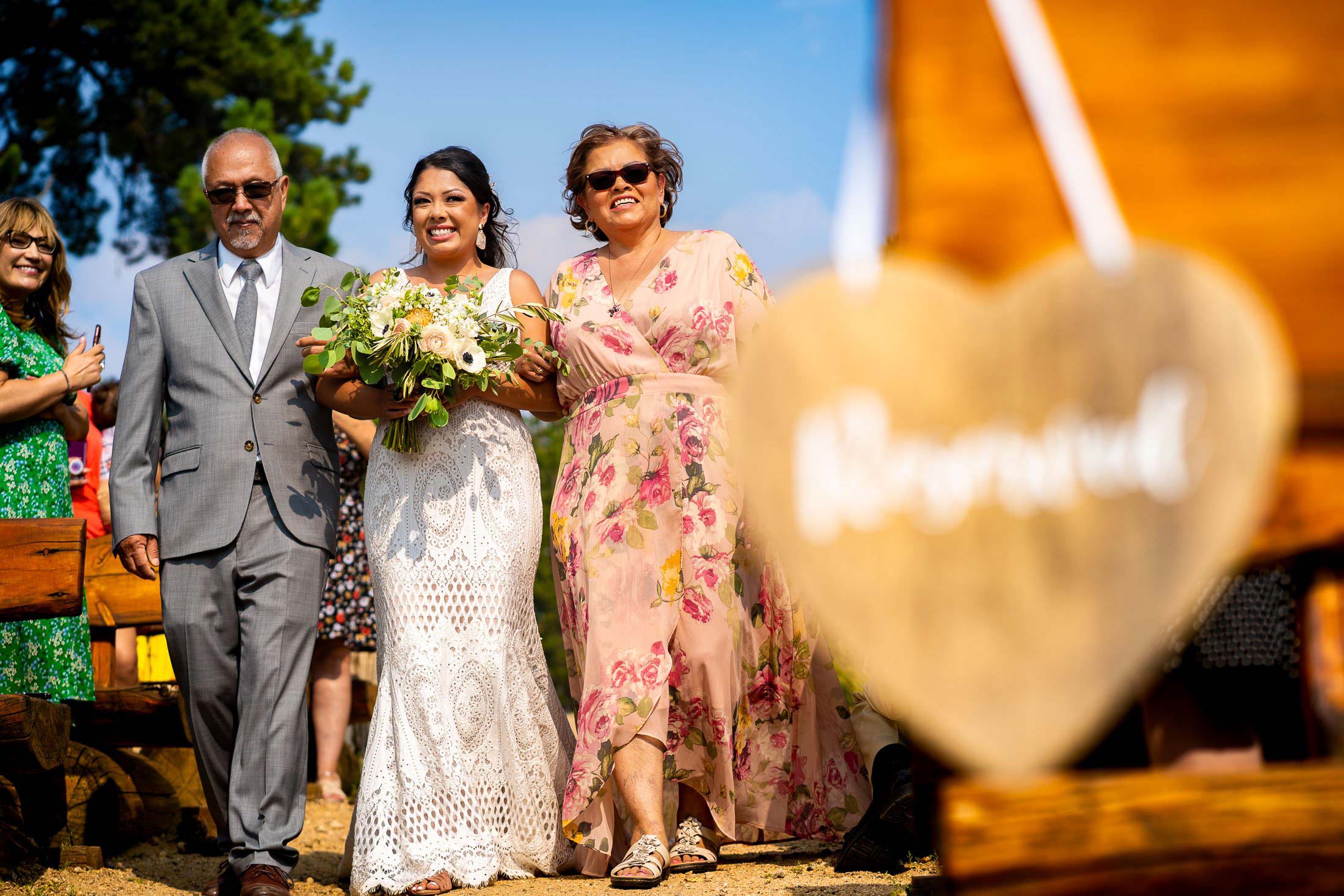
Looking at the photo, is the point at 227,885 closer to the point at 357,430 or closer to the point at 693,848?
the point at 693,848

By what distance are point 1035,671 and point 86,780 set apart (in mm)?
5459

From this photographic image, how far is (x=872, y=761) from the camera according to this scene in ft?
15.9

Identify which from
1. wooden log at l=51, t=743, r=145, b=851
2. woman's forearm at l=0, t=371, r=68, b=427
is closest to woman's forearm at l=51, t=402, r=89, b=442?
woman's forearm at l=0, t=371, r=68, b=427

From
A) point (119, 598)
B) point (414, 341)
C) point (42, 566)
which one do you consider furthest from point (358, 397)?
point (119, 598)

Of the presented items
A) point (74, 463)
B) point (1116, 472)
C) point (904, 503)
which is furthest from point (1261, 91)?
point (74, 463)

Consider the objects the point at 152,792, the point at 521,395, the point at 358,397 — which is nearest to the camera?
the point at 358,397

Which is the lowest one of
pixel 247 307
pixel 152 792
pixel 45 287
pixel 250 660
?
pixel 152 792

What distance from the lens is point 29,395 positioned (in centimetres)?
519

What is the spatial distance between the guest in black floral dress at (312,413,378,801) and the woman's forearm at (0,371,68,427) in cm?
206

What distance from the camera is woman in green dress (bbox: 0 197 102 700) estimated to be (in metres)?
5.18

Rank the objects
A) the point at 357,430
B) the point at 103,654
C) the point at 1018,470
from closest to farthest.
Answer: the point at 1018,470 → the point at 103,654 → the point at 357,430

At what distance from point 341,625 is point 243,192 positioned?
311cm

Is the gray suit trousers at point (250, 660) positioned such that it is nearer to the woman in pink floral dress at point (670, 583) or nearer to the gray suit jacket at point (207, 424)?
the gray suit jacket at point (207, 424)

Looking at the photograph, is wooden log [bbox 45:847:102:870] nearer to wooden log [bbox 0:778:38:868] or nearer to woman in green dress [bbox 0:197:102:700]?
wooden log [bbox 0:778:38:868]
